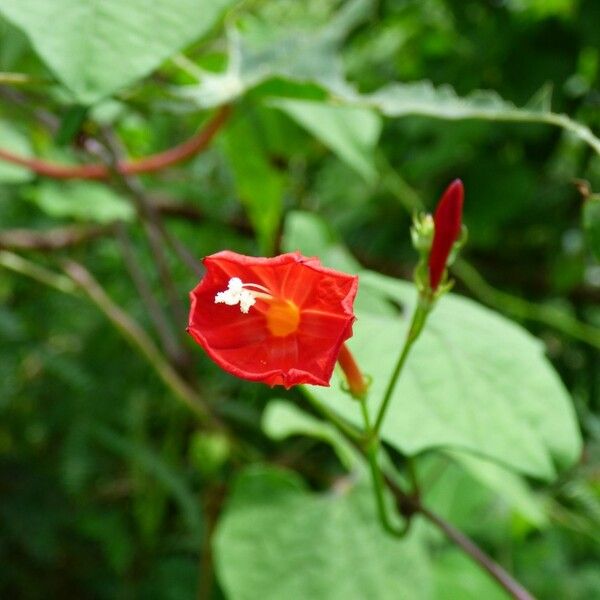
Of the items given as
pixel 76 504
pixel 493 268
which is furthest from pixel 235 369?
pixel 493 268

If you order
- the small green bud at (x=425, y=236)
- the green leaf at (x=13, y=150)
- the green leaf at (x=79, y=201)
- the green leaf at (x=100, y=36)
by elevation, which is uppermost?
the green leaf at (x=100, y=36)

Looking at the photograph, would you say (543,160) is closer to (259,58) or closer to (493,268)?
(493,268)

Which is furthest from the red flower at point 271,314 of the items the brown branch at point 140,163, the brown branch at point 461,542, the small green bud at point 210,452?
the small green bud at point 210,452

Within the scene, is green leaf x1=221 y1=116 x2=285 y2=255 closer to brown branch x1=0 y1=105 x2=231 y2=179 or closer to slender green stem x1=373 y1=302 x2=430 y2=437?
brown branch x1=0 y1=105 x2=231 y2=179

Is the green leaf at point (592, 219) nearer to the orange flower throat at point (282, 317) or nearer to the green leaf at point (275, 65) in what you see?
the orange flower throat at point (282, 317)

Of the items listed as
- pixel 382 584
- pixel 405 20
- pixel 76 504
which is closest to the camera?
pixel 382 584

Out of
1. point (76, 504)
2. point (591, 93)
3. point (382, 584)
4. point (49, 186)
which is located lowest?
point (76, 504)
